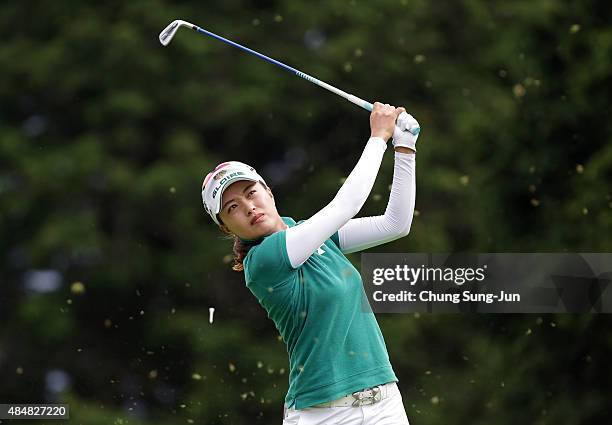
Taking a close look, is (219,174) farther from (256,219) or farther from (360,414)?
(360,414)

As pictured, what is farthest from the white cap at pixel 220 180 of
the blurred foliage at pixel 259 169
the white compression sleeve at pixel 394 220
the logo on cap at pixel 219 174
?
the blurred foliage at pixel 259 169

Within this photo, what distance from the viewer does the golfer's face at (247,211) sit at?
302 centimetres

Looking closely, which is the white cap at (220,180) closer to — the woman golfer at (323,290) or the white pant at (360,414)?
the woman golfer at (323,290)

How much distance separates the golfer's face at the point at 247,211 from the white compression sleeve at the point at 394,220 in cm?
27

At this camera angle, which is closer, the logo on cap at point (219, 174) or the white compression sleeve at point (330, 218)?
the white compression sleeve at point (330, 218)

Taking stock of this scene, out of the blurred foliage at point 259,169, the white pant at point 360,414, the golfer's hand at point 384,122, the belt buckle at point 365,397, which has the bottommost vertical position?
the white pant at point 360,414

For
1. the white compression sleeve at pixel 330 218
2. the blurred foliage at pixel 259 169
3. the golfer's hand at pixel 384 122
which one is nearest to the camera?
the white compression sleeve at pixel 330 218

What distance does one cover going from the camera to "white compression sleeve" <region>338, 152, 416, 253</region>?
306 centimetres

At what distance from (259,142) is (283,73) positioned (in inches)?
17.4

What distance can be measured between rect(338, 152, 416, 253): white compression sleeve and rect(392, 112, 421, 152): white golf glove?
1.4 inches

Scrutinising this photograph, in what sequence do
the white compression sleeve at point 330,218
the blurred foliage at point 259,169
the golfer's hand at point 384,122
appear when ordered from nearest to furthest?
the white compression sleeve at point 330,218 < the golfer's hand at point 384,122 < the blurred foliage at point 259,169

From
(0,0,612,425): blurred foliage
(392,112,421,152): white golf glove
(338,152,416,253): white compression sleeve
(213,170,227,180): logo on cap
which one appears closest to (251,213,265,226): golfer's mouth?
(213,170,227,180): logo on cap

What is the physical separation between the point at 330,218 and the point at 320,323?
0.28m

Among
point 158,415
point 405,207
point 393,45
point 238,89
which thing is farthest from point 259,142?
point 405,207
